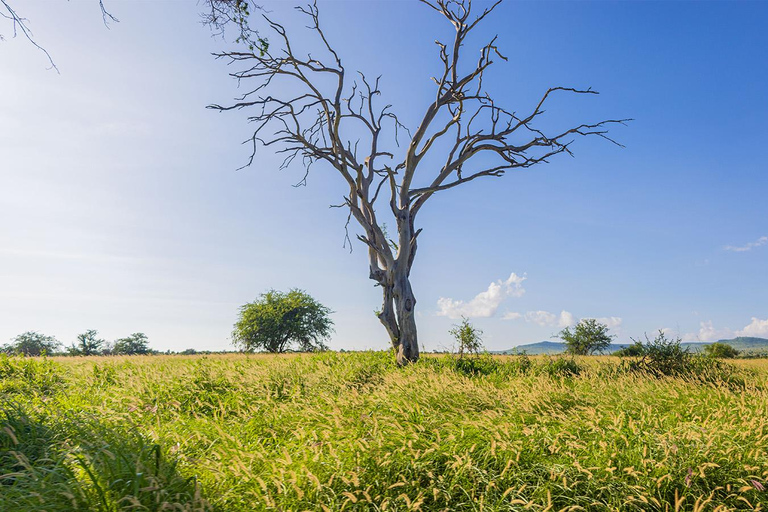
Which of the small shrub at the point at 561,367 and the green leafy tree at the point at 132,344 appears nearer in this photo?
the small shrub at the point at 561,367

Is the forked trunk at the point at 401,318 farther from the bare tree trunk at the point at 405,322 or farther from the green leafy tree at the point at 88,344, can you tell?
the green leafy tree at the point at 88,344

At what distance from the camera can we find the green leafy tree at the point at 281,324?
33.8 metres

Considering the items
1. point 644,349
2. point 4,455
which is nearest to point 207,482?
point 4,455

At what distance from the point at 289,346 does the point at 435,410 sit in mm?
29240

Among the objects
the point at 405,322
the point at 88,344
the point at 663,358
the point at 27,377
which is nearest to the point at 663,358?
the point at 663,358

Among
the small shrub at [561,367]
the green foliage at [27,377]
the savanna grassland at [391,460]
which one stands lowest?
the savanna grassland at [391,460]

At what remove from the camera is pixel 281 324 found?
33875 millimetres

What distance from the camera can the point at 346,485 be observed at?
13.9ft

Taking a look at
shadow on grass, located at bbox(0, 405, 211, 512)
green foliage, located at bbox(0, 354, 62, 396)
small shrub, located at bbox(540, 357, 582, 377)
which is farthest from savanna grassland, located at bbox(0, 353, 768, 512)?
small shrub, located at bbox(540, 357, 582, 377)

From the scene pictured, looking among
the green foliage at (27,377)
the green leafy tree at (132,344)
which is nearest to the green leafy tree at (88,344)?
the green leafy tree at (132,344)

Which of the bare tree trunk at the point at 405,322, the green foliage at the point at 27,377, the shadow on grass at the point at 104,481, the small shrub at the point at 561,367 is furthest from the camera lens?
the bare tree trunk at the point at 405,322

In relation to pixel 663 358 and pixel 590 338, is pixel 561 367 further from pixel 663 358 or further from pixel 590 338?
pixel 590 338

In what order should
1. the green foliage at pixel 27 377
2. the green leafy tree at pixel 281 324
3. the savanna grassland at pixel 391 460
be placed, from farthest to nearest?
the green leafy tree at pixel 281 324 → the green foliage at pixel 27 377 → the savanna grassland at pixel 391 460

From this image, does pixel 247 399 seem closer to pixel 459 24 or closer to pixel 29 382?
pixel 29 382
